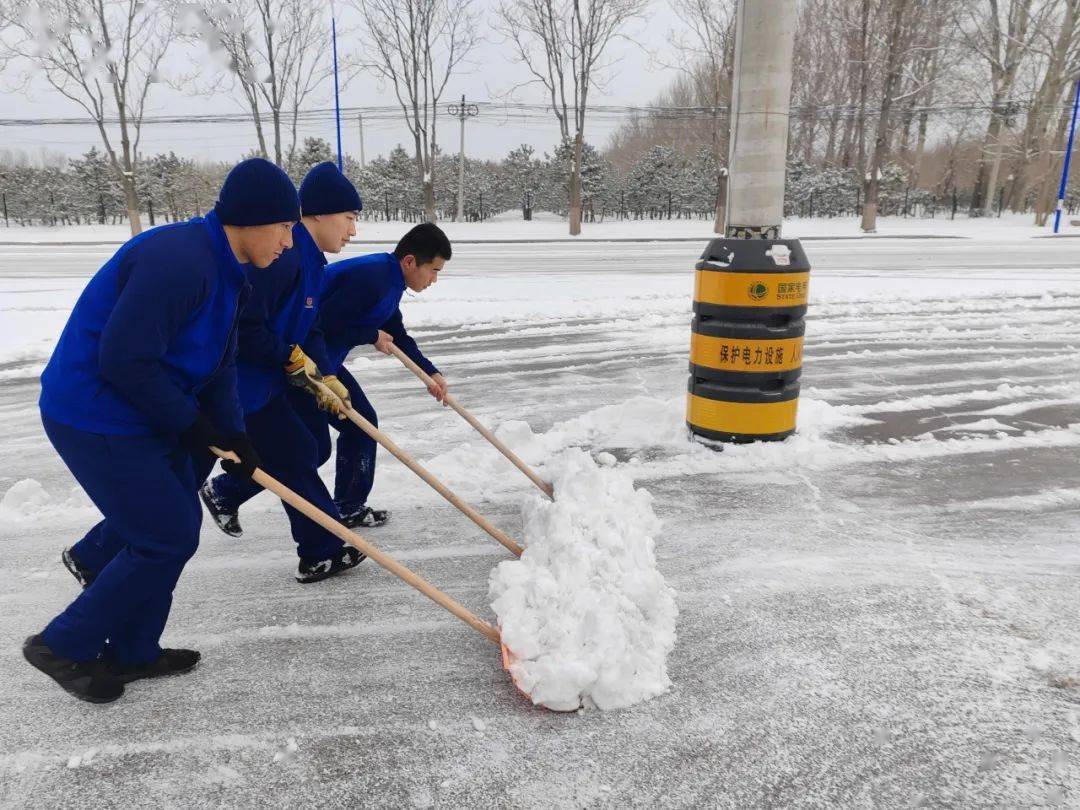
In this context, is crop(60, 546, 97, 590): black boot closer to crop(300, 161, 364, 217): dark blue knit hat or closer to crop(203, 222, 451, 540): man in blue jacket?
crop(203, 222, 451, 540): man in blue jacket

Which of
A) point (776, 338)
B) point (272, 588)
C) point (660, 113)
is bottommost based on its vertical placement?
point (272, 588)

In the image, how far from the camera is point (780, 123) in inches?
179

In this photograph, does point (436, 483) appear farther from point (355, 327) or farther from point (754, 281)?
point (754, 281)

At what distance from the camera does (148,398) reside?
2.00m

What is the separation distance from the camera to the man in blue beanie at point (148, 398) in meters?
1.98

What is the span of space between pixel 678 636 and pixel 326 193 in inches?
89.2

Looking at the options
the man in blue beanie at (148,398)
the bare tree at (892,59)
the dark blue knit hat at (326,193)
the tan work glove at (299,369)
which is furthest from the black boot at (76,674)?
the bare tree at (892,59)

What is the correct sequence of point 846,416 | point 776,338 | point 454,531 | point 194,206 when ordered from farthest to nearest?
1. point 194,206
2. point 846,416
3. point 776,338
4. point 454,531

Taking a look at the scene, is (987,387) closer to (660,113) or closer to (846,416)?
(846,416)

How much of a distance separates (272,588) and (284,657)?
570 millimetres

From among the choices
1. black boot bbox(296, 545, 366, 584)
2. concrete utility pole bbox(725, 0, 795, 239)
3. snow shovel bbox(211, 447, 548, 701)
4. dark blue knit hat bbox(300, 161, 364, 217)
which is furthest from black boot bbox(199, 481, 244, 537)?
concrete utility pole bbox(725, 0, 795, 239)

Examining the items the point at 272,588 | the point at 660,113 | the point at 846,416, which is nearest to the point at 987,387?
the point at 846,416

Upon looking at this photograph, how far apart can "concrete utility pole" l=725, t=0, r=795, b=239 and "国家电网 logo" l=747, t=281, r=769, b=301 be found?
1.41 ft

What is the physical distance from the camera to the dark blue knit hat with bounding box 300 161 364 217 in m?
3.00
